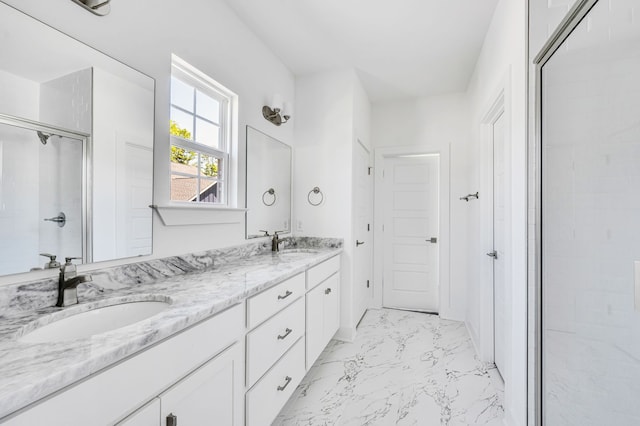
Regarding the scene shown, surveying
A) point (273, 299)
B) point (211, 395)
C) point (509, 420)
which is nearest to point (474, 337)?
point (509, 420)

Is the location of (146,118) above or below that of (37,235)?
above

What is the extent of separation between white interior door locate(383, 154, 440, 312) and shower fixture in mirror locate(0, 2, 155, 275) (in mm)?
2958

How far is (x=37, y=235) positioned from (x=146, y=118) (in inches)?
27.7

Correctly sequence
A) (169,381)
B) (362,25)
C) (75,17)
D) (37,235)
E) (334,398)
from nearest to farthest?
(169,381), (37,235), (75,17), (334,398), (362,25)

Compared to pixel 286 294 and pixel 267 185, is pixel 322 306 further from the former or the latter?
pixel 267 185

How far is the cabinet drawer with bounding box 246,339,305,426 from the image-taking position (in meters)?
1.34

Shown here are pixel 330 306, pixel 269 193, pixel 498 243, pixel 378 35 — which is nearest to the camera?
pixel 498 243

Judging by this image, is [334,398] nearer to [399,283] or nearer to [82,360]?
[82,360]

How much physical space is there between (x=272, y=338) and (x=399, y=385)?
1.18 m

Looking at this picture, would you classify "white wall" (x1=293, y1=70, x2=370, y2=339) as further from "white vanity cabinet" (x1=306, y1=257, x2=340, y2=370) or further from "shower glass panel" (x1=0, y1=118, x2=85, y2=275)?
"shower glass panel" (x1=0, y1=118, x2=85, y2=275)

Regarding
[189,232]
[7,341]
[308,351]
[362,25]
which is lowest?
[308,351]

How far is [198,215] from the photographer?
177 cm

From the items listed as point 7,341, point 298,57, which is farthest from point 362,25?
point 7,341

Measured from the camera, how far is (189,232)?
171cm
